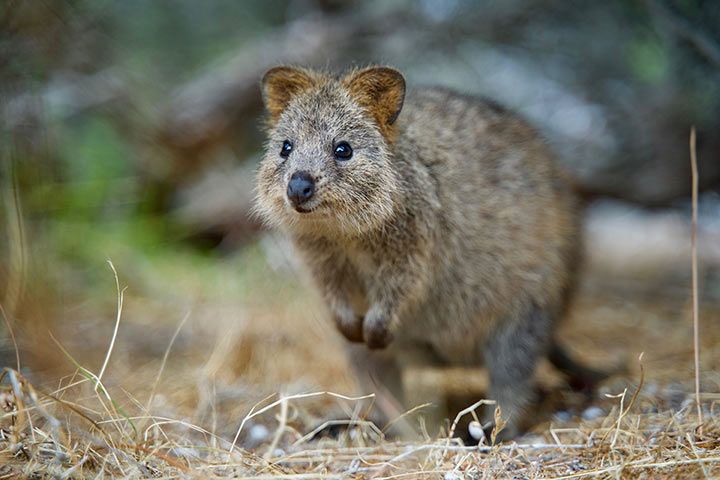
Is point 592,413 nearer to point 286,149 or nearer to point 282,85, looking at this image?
point 286,149

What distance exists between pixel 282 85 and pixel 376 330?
1.66 metres

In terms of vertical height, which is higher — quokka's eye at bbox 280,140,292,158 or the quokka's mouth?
quokka's eye at bbox 280,140,292,158

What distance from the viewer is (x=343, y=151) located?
13.7 ft

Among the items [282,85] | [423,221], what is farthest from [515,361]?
[282,85]

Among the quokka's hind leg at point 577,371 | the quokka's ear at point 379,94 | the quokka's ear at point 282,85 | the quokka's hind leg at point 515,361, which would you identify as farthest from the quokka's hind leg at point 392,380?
the quokka's ear at point 282,85

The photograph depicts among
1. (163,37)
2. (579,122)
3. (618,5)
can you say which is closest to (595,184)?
(579,122)

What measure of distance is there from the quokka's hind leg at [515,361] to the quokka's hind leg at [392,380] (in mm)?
433

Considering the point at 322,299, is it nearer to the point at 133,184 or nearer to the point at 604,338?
the point at 604,338

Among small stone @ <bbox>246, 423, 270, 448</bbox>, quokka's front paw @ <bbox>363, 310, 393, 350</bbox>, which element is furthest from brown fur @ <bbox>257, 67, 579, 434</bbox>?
small stone @ <bbox>246, 423, 270, 448</bbox>

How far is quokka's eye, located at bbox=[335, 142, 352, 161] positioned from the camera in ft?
13.7

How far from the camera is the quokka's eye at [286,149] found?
4.28 meters

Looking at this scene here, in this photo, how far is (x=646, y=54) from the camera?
678cm

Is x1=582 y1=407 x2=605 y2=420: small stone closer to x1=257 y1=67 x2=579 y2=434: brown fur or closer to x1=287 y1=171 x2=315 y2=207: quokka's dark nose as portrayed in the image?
x1=257 y1=67 x2=579 y2=434: brown fur

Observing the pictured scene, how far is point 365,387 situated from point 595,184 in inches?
144
